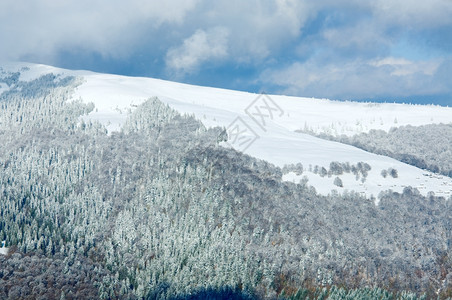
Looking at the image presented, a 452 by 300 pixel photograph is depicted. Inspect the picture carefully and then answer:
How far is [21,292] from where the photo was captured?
643 feet

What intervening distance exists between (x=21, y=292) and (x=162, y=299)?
1963 inches

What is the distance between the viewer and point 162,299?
199625 mm

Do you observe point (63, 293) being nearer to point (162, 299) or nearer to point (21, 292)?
point (21, 292)

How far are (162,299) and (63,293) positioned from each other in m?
35.4

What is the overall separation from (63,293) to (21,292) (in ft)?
47.6

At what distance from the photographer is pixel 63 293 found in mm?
197875

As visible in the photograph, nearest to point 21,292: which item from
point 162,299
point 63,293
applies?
point 63,293
